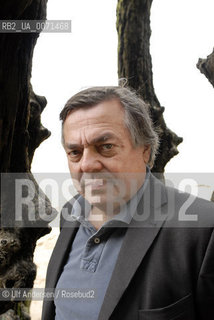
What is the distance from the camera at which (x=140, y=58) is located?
147 inches

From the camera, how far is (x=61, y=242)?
1.83 m

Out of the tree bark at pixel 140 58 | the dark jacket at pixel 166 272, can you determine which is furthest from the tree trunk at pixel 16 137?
the tree bark at pixel 140 58

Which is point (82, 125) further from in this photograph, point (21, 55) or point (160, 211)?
point (160, 211)

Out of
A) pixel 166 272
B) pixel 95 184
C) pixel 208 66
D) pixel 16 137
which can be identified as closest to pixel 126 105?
pixel 95 184

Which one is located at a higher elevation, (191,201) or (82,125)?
(82,125)

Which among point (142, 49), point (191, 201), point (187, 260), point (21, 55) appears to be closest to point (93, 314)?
point (187, 260)

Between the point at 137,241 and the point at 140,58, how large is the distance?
2651 mm

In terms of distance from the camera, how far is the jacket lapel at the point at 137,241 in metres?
1.36

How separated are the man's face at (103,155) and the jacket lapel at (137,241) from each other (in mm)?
79

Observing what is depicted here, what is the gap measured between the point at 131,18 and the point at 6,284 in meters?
2.82

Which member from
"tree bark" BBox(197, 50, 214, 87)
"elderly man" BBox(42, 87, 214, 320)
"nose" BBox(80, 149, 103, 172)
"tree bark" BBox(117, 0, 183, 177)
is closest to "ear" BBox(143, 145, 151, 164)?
"elderly man" BBox(42, 87, 214, 320)

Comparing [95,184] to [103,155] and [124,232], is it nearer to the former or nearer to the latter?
[103,155]

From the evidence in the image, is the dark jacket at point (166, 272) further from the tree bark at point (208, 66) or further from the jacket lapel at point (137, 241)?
the tree bark at point (208, 66)

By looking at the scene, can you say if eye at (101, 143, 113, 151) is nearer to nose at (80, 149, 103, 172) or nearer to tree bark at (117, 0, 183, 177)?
nose at (80, 149, 103, 172)
